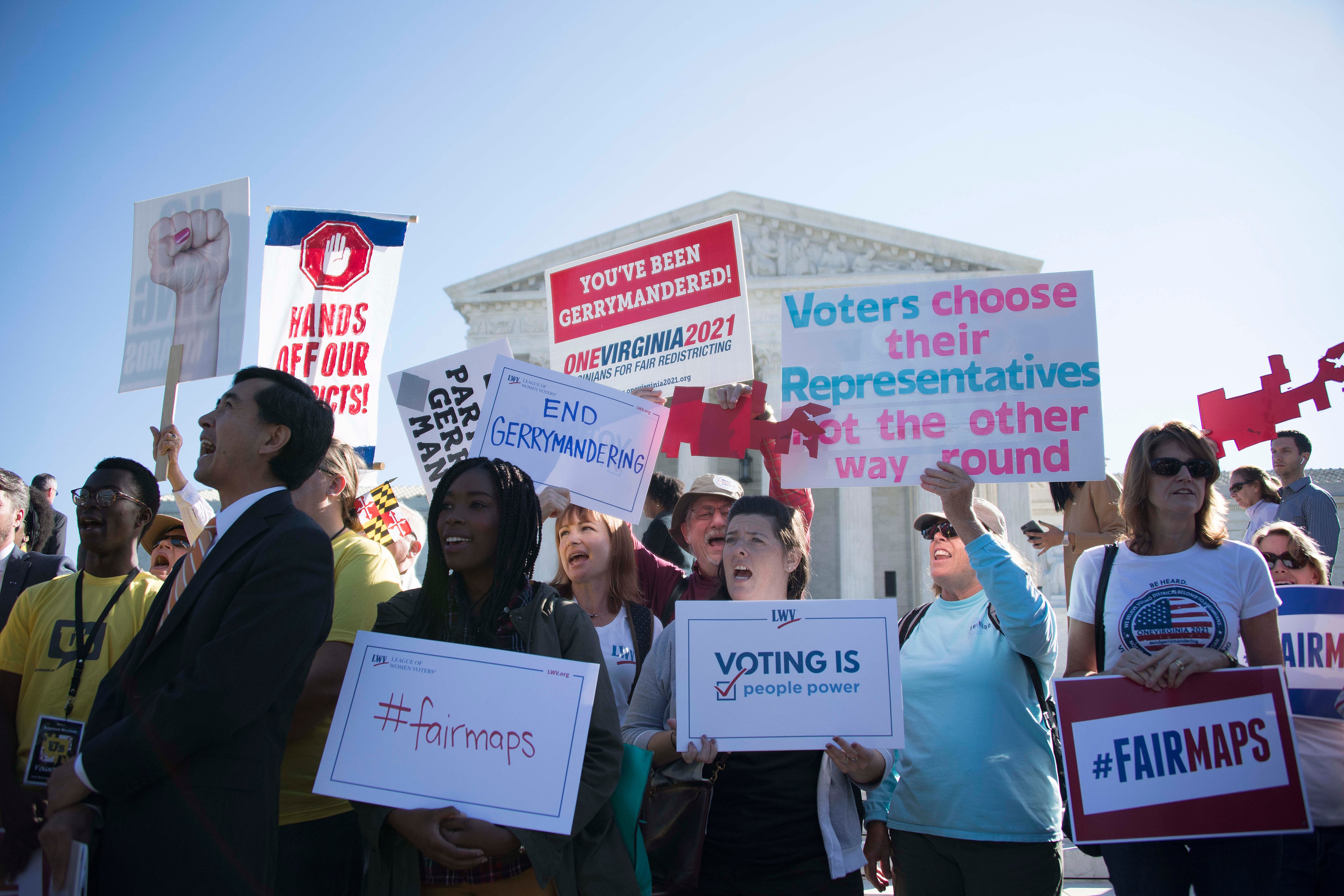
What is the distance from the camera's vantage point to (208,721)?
2.21 metres

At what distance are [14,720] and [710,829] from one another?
265 cm

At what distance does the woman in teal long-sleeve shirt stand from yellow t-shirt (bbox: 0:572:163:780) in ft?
9.37

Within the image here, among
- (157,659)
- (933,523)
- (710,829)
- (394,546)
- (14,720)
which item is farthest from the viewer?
(394,546)

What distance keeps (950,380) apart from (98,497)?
365cm

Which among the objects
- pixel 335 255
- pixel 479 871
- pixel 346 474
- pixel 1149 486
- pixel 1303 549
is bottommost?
pixel 479 871

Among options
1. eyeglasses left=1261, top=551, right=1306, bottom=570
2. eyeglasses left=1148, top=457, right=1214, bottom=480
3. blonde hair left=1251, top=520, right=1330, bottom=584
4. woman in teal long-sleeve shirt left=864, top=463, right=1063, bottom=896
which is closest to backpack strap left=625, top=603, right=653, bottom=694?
woman in teal long-sleeve shirt left=864, top=463, right=1063, bottom=896

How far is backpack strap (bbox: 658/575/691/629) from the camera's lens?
4219 millimetres

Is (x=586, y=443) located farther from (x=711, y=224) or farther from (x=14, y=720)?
(x=14, y=720)

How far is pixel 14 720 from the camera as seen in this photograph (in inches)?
134

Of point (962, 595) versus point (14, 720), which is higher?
point (962, 595)

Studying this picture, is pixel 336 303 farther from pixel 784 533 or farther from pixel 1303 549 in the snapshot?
pixel 1303 549

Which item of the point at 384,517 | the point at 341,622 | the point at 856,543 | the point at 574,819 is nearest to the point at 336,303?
the point at 384,517

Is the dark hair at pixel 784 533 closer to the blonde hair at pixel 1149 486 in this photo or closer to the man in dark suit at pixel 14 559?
the blonde hair at pixel 1149 486

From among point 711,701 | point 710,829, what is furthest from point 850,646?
point 710,829
